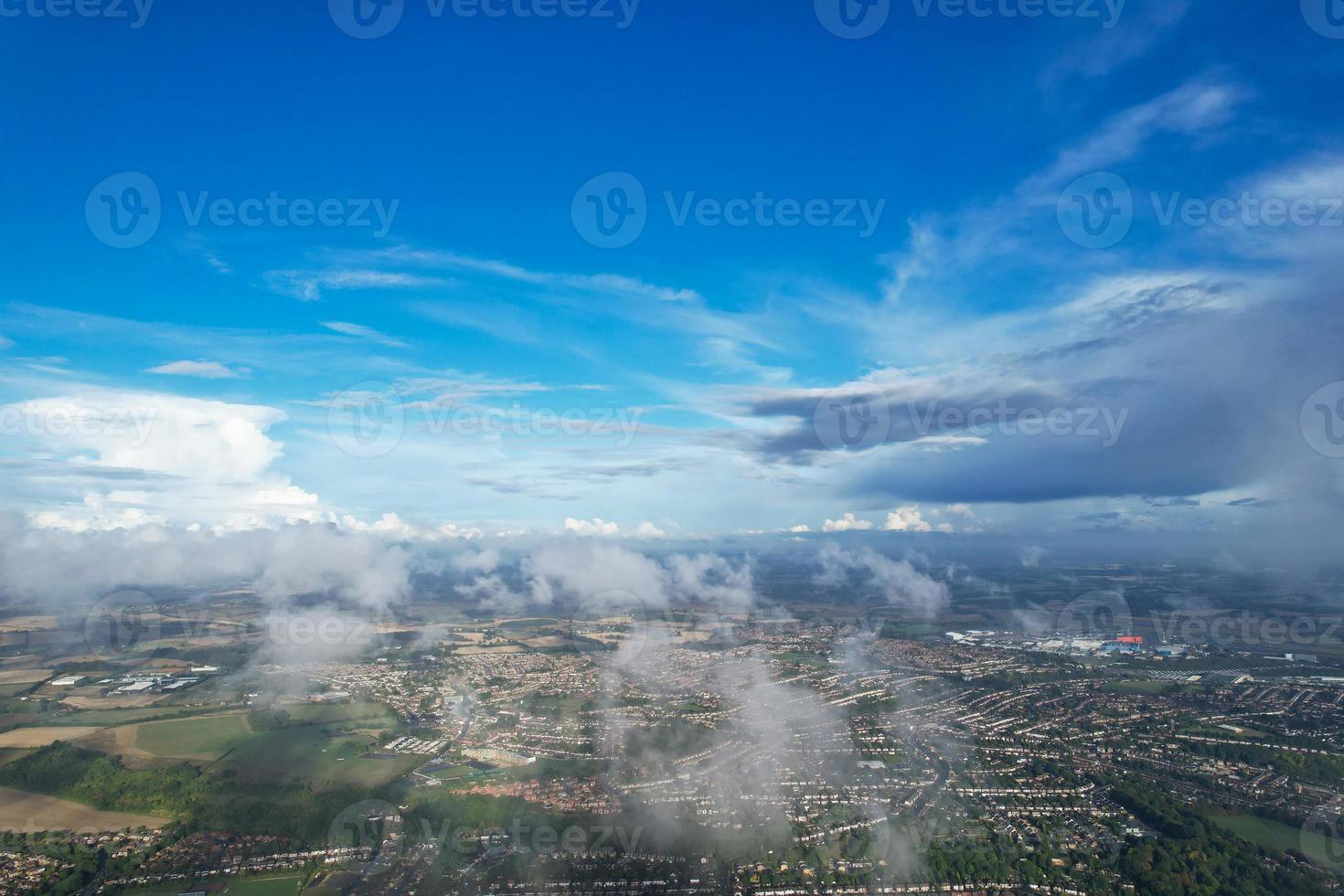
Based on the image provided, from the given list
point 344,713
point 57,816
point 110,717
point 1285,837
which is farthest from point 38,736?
point 1285,837

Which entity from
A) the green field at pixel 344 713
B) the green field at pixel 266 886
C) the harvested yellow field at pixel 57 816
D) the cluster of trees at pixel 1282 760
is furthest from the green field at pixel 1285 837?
the harvested yellow field at pixel 57 816

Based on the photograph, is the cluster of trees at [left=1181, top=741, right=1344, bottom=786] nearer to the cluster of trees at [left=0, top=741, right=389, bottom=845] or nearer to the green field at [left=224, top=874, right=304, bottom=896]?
the cluster of trees at [left=0, top=741, right=389, bottom=845]

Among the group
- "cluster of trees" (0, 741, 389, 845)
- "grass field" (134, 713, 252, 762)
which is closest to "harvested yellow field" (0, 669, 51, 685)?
"grass field" (134, 713, 252, 762)

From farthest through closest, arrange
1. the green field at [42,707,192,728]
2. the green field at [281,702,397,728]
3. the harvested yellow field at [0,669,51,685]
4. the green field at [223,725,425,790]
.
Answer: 1. the harvested yellow field at [0,669,51,685]
2. the green field at [281,702,397,728]
3. the green field at [42,707,192,728]
4. the green field at [223,725,425,790]

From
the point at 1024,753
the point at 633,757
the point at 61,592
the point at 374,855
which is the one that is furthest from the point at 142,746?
the point at 61,592

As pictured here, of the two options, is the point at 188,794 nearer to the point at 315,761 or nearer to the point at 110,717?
the point at 315,761

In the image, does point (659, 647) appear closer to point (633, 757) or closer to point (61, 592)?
point (633, 757)

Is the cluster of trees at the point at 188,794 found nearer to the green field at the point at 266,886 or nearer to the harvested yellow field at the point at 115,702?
the green field at the point at 266,886
